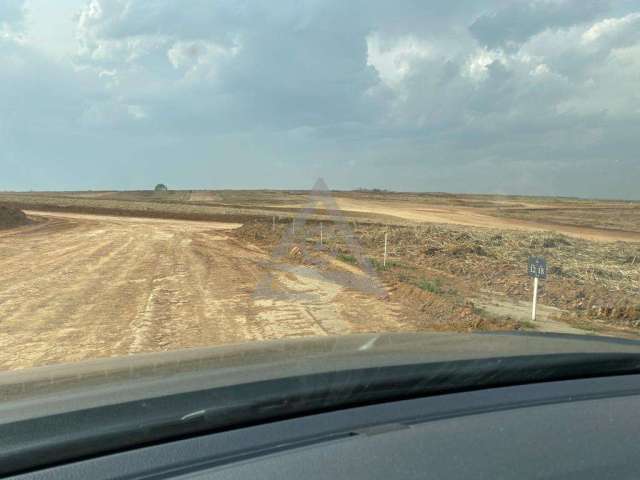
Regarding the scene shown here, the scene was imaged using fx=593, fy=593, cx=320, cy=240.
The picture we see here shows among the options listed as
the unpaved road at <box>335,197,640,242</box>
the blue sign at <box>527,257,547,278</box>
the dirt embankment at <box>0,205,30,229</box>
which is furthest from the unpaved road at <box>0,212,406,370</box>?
the unpaved road at <box>335,197,640,242</box>

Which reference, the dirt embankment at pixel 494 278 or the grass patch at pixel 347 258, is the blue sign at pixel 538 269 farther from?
the grass patch at pixel 347 258

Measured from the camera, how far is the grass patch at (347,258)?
18.8m

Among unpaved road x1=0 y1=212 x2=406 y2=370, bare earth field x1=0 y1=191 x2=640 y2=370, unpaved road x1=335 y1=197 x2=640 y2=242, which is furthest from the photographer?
unpaved road x1=335 y1=197 x2=640 y2=242

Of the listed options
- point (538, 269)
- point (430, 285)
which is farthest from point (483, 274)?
point (538, 269)

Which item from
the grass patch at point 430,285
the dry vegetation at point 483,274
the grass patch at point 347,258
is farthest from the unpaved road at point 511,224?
the grass patch at point 430,285

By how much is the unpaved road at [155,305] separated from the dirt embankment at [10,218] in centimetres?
1568

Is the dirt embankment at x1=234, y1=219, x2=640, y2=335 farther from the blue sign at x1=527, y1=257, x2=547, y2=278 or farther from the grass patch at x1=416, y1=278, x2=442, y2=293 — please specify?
the blue sign at x1=527, y1=257, x2=547, y2=278

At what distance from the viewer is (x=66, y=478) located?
5.90ft

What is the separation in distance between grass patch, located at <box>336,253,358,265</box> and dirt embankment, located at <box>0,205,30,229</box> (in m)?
22.4

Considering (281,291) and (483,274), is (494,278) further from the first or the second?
(281,291)

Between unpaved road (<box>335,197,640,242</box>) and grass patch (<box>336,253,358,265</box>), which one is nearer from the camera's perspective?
grass patch (<box>336,253,358,265</box>)

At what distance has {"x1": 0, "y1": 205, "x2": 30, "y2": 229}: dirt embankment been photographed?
112ft

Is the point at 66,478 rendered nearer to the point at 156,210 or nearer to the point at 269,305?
the point at 269,305

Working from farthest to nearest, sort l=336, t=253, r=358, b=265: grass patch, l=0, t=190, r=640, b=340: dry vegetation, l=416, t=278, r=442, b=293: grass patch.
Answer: l=336, t=253, r=358, b=265: grass patch, l=416, t=278, r=442, b=293: grass patch, l=0, t=190, r=640, b=340: dry vegetation
